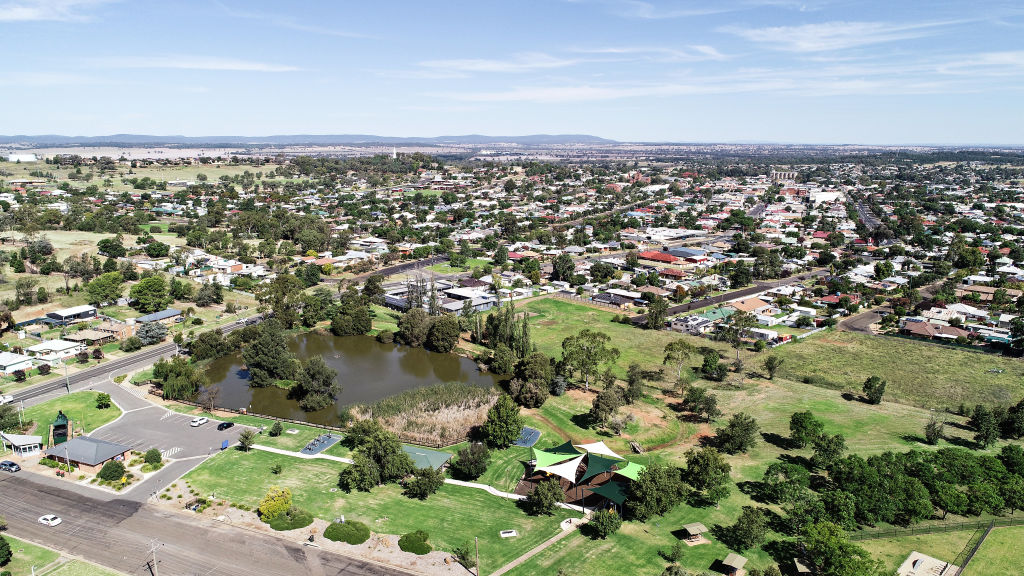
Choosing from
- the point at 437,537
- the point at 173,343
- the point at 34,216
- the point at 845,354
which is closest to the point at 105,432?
the point at 173,343

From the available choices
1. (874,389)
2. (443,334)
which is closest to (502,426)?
(443,334)

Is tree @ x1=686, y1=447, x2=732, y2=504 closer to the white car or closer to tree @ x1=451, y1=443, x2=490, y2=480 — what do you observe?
tree @ x1=451, y1=443, x2=490, y2=480

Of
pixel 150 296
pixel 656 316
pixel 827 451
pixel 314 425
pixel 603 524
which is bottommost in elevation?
pixel 314 425

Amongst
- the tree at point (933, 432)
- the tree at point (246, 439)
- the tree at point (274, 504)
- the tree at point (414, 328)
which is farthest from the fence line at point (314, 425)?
the tree at point (933, 432)

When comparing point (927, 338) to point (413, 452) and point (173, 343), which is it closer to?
point (413, 452)

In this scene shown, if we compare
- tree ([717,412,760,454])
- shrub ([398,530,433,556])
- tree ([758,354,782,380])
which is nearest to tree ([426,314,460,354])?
tree ([717,412,760,454])

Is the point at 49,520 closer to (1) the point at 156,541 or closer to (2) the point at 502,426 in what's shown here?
(1) the point at 156,541

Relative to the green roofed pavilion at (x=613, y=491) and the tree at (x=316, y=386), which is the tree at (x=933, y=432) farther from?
the tree at (x=316, y=386)
